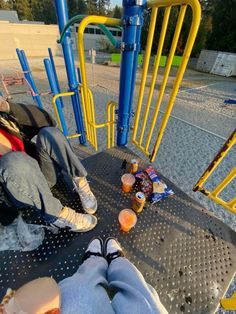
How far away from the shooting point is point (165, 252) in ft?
3.81

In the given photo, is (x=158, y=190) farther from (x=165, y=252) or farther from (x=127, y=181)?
(x=165, y=252)

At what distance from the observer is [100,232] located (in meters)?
1.25

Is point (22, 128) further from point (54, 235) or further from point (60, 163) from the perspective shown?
point (54, 235)

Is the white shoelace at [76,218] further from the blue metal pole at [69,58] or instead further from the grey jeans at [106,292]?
the blue metal pole at [69,58]

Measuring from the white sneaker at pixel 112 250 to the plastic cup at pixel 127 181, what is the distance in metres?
0.47

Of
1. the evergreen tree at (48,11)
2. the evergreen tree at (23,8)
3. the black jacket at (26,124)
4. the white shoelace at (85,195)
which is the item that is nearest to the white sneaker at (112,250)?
the white shoelace at (85,195)

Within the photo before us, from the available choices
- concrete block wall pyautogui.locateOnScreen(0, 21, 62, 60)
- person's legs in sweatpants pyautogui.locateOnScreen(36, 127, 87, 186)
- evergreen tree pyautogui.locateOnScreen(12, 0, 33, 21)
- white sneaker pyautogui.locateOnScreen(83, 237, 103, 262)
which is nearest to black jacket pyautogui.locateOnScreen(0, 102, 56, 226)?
person's legs in sweatpants pyautogui.locateOnScreen(36, 127, 87, 186)

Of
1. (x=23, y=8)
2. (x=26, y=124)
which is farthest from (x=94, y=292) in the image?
(x=23, y=8)

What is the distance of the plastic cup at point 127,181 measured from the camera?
1516mm

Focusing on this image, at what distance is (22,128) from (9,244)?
842mm

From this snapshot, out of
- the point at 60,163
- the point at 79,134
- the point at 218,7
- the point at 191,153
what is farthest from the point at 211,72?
the point at 60,163

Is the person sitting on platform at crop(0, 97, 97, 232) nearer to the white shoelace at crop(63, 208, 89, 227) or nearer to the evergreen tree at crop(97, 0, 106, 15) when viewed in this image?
the white shoelace at crop(63, 208, 89, 227)

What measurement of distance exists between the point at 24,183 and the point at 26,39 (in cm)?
Answer: 1988

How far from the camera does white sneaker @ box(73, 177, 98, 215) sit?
1336mm
